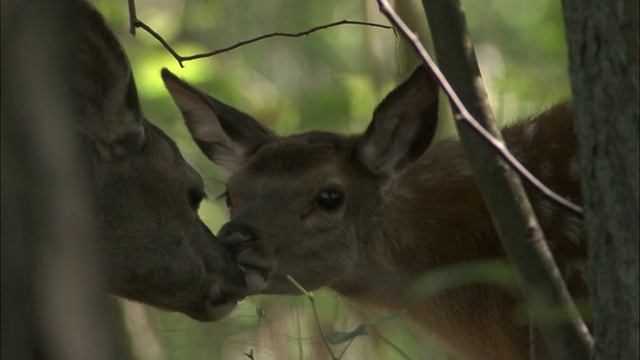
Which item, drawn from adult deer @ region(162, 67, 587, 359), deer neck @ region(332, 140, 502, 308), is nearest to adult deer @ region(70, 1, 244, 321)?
adult deer @ region(162, 67, 587, 359)

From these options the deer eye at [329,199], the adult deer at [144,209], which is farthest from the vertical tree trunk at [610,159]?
the deer eye at [329,199]

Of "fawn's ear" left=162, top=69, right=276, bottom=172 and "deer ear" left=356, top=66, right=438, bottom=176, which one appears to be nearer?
"deer ear" left=356, top=66, right=438, bottom=176

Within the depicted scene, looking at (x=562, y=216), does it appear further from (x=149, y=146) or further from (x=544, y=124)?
(x=149, y=146)

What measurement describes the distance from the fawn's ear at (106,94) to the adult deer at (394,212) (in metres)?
0.82

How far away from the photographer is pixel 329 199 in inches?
258

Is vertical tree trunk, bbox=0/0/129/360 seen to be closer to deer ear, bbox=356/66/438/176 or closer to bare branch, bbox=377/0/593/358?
bare branch, bbox=377/0/593/358

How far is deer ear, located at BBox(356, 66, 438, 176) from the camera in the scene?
6.34 metres

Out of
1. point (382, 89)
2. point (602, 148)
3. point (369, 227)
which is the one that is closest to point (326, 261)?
point (369, 227)

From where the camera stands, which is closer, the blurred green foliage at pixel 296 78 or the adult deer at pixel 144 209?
the adult deer at pixel 144 209

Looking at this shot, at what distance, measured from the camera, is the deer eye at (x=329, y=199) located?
21.5 ft

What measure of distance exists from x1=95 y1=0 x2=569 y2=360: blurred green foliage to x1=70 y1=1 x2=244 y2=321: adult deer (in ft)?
2.67

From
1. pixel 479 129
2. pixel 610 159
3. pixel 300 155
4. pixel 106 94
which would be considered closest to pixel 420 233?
pixel 300 155

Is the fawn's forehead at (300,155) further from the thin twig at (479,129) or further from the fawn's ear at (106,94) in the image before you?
the thin twig at (479,129)

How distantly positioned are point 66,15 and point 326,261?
3731 mm
